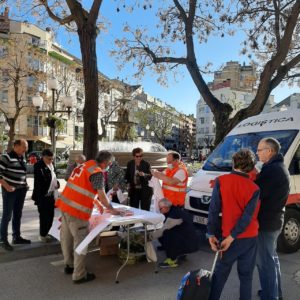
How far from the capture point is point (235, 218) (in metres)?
3.61

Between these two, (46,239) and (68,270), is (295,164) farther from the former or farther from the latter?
(46,239)

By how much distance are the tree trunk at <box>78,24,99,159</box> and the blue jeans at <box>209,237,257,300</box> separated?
5.14 m

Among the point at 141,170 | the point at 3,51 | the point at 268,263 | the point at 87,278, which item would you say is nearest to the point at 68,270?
the point at 87,278

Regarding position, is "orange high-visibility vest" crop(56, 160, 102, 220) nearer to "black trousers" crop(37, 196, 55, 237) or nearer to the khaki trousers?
the khaki trousers

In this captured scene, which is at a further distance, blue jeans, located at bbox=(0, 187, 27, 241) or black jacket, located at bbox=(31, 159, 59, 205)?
black jacket, located at bbox=(31, 159, 59, 205)

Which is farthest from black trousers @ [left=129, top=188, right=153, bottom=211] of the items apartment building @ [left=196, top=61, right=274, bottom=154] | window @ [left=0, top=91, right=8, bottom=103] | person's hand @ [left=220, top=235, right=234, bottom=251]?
apartment building @ [left=196, top=61, right=274, bottom=154]

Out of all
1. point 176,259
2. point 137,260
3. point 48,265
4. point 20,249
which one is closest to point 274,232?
point 176,259

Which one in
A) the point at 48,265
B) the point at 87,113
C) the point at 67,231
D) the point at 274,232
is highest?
the point at 87,113

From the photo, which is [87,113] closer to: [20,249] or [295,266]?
[20,249]

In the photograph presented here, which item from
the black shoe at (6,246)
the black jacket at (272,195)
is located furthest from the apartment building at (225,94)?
the black jacket at (272,195)

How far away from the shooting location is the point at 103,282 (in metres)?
5.17

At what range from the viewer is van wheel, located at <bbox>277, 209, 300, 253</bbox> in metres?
6.45

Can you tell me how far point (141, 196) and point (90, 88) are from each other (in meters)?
2.63

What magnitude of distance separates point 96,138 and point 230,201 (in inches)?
206
